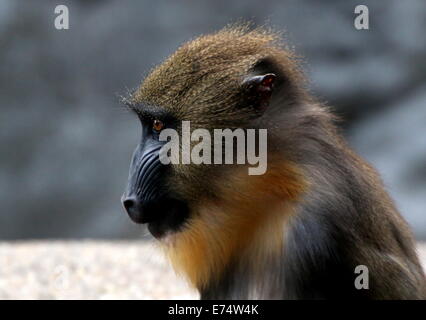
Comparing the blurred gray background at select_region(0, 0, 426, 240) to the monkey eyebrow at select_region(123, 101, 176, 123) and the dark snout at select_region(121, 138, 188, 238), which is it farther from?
the dark snout at select_region(121, 138, 188, 238)

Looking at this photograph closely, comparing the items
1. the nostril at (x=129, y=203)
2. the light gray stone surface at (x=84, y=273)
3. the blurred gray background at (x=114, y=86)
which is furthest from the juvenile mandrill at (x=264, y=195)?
the blurred gray background at (x=114, y=86)

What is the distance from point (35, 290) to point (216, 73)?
354 centimetres

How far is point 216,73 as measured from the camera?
3.55 m

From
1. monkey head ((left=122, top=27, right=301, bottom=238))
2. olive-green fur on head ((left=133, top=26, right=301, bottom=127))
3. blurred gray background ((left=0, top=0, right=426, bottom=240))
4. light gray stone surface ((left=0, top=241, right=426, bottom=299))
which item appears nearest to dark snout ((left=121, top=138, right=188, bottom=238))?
monkey head ((left=122, top=27, right=301, bottom=238))

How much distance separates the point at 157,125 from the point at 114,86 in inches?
344

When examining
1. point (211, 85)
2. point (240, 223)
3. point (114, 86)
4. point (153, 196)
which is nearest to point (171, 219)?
point (153, 196)

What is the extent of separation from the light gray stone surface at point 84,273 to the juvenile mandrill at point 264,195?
2403 millimetres

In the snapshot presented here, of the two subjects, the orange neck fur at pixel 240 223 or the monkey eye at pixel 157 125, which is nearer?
the orange neck fur at pixel 240 223

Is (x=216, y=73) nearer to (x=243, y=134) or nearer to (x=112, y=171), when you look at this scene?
(x=243, y=134)

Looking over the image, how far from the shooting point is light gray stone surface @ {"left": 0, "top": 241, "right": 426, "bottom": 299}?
6363 millimetres

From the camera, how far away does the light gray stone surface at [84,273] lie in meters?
6.36

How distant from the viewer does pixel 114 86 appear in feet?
39.9

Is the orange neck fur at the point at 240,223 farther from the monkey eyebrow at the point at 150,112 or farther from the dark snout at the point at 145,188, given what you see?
the monkey eyebrow at the point at 150,112

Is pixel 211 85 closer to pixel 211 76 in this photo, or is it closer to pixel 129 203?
pixel 211 76
